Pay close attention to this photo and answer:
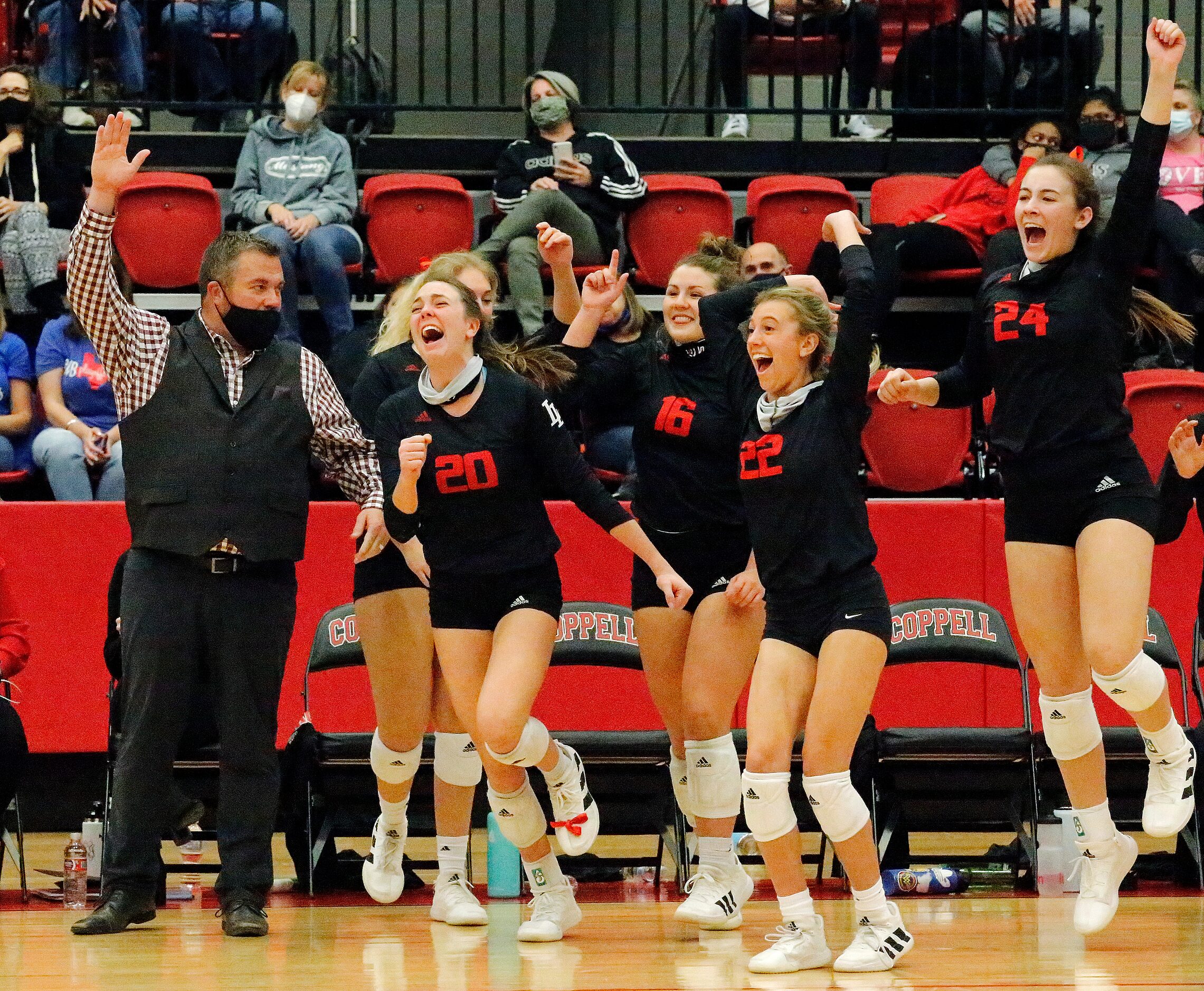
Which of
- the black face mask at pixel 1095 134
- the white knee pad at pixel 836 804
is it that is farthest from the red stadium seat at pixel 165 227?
the white knee pad at pixel 836 804

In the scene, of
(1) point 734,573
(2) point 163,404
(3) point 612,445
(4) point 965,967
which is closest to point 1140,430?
(3) point 612,445

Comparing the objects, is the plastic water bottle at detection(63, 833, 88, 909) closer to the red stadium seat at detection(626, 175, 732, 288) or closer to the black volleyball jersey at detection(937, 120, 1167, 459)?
the black volleyball jersey at detection(937, 120, 1167, 459)

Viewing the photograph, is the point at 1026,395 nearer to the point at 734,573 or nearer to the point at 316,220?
the point at 734,573

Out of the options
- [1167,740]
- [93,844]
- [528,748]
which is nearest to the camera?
[1167,740]

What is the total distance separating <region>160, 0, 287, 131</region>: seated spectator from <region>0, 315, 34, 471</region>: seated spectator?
2341mm

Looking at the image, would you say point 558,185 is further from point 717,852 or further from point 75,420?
point 717,852

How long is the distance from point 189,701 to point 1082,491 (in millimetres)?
2774

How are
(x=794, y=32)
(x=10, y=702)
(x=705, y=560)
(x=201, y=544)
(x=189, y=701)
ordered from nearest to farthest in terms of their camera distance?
(x=201, y=544) < (x=189, y=701) < (x=705, y=560) < (x=10, y=702) < (x=794, y=32)

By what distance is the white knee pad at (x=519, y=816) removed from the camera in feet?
17.6

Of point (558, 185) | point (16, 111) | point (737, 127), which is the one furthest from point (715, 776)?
point (737, 127)

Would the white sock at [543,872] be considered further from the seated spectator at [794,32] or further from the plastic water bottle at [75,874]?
the seated spectator at [794,32]

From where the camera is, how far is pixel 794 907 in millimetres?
4840

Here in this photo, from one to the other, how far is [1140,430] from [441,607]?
401cm

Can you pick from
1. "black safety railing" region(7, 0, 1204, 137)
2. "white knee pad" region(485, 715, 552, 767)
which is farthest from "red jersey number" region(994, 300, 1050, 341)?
"black safety railing" region(7, 0, 1204, 137)
